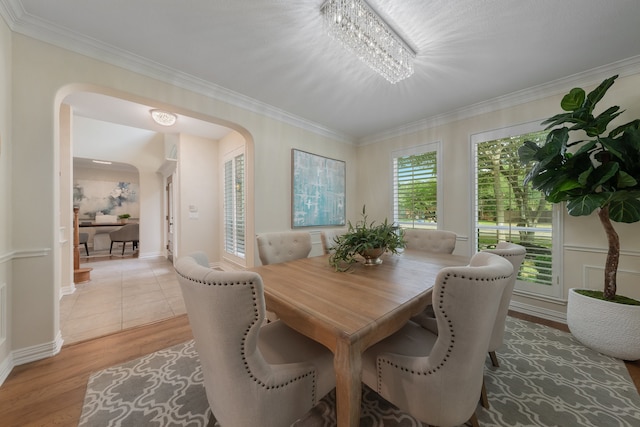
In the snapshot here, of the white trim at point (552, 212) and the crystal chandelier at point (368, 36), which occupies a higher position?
the crystal chandelier at point (368, 36)

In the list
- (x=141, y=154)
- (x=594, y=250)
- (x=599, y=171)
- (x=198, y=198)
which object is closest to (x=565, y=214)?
(x=594, y=250)

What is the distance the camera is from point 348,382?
0.81 m

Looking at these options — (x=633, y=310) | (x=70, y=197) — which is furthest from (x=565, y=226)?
(x=70, y=197)

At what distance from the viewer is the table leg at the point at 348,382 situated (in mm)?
809

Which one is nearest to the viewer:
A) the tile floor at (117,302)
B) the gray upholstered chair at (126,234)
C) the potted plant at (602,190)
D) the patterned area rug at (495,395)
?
the patterned area rug at (495,395)

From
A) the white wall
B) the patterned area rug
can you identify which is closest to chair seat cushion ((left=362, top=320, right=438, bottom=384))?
the patterned area rug

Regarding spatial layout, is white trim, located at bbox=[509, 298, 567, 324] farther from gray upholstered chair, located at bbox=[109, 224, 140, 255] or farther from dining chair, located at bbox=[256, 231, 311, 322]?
gray upholstered chair, located at bbox=[109, 224, 140, 255]

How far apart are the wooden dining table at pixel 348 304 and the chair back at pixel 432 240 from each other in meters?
0.68

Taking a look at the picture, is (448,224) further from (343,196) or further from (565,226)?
(343,196)

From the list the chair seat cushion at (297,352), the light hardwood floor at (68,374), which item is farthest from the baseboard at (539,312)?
the chair seat cushion at (297,352)

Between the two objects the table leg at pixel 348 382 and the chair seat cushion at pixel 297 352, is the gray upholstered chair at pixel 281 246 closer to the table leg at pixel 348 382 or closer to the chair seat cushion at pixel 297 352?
the chair seat cushion at pixel 297 352

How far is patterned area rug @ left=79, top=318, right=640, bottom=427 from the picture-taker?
126 centimetres

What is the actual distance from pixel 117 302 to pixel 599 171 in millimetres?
5184

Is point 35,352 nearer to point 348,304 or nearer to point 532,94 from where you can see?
point 348,304
